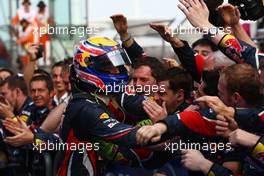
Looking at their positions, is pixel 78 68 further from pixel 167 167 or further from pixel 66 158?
pixel 167 167

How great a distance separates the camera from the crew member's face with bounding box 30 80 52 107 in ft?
31.2

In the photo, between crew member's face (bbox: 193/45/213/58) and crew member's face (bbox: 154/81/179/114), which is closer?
crew member's face (bbox: 154/81/179/114)

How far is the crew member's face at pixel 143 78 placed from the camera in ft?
24.0

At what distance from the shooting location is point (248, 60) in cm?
620

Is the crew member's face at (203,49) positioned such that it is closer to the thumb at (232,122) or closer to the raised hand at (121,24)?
the raised hand at (121,24)

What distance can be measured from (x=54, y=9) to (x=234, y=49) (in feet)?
31.0

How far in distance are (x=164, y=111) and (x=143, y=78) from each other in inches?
65.3

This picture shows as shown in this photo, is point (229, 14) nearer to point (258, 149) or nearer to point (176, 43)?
point (176, 43)

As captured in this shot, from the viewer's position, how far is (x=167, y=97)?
21.7 feet

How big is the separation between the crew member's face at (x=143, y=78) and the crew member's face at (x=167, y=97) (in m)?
0.61

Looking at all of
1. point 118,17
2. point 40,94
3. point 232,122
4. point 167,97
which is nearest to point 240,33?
point 167,97
